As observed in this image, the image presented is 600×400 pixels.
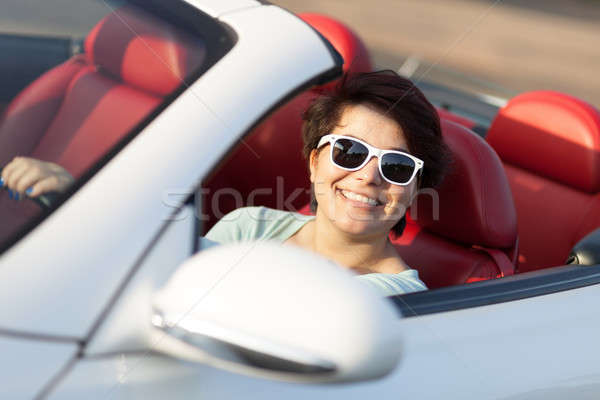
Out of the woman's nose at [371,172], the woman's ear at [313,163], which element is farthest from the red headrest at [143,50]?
the woman's ear at [313,163]

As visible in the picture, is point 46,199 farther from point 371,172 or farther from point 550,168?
point 550,168

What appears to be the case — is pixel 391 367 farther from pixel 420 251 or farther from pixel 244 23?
pixel 420 251

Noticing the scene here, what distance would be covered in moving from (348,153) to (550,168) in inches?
52.8

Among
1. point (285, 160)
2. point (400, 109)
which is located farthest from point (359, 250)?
point (285, 160)

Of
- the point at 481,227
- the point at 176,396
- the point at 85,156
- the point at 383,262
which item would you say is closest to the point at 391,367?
the point at 176,396

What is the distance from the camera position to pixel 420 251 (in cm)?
234

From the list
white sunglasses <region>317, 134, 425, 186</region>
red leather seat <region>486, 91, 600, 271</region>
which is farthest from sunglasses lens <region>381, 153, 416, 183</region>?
red leather seat <region>486, 91, 600, 271</region>

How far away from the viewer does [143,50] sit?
58.0 inches

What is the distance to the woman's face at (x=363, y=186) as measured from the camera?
5.95ft

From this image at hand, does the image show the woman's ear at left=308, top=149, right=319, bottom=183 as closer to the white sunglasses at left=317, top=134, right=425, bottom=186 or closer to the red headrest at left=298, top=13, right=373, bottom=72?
the white sunglasses at left=317, top=134, right=425, bottom=186

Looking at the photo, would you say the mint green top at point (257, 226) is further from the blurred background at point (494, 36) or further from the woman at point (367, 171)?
the blurred background at point (494, 36)

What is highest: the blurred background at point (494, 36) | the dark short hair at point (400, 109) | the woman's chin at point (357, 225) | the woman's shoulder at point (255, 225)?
the blurred background at point (494, 36)

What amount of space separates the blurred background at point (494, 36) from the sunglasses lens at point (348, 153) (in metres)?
5.49

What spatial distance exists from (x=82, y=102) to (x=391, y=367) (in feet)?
2.66
